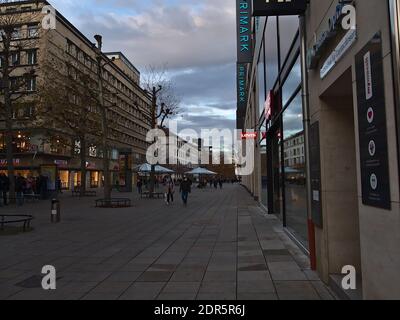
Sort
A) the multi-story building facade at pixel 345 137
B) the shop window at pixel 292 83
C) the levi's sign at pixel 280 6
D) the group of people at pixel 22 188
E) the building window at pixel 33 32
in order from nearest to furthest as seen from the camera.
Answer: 1. the multi-story building facade at pixel 345 137
2. the levi's sign at pixel 280 6
3. the shop window at pixel 292 83
4. the group of people at pixel 22 188
5. the building window at pixel 33 32

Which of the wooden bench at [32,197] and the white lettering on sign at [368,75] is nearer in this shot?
the white lettering on sign at [368,75]

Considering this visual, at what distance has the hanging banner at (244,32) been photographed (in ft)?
112

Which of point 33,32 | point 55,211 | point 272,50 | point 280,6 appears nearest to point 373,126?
point 280,6

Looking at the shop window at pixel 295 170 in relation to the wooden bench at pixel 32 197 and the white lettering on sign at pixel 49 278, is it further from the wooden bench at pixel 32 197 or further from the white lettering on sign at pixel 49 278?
the wooden bench at pixel 32 197

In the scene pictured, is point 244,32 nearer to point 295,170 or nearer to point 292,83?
point 292,83

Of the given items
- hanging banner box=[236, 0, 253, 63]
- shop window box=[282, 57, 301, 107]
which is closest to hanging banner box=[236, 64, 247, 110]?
hanging banner box=[236, 0, 253, 63]

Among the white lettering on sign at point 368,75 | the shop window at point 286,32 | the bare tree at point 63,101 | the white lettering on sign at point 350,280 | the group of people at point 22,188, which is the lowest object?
the white lettering on sign at point 350,280

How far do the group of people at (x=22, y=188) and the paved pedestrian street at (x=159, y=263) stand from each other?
38.0 ft

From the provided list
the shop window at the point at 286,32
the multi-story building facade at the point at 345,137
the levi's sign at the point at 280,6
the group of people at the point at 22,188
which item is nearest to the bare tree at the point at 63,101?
the group of people at the point at 22,188

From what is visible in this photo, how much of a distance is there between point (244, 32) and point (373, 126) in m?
31.7

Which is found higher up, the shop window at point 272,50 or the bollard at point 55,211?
the shop window at point 272,50

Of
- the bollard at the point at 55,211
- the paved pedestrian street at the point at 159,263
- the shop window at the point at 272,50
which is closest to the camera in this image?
the paved pedestrian street at the point at 159,263
